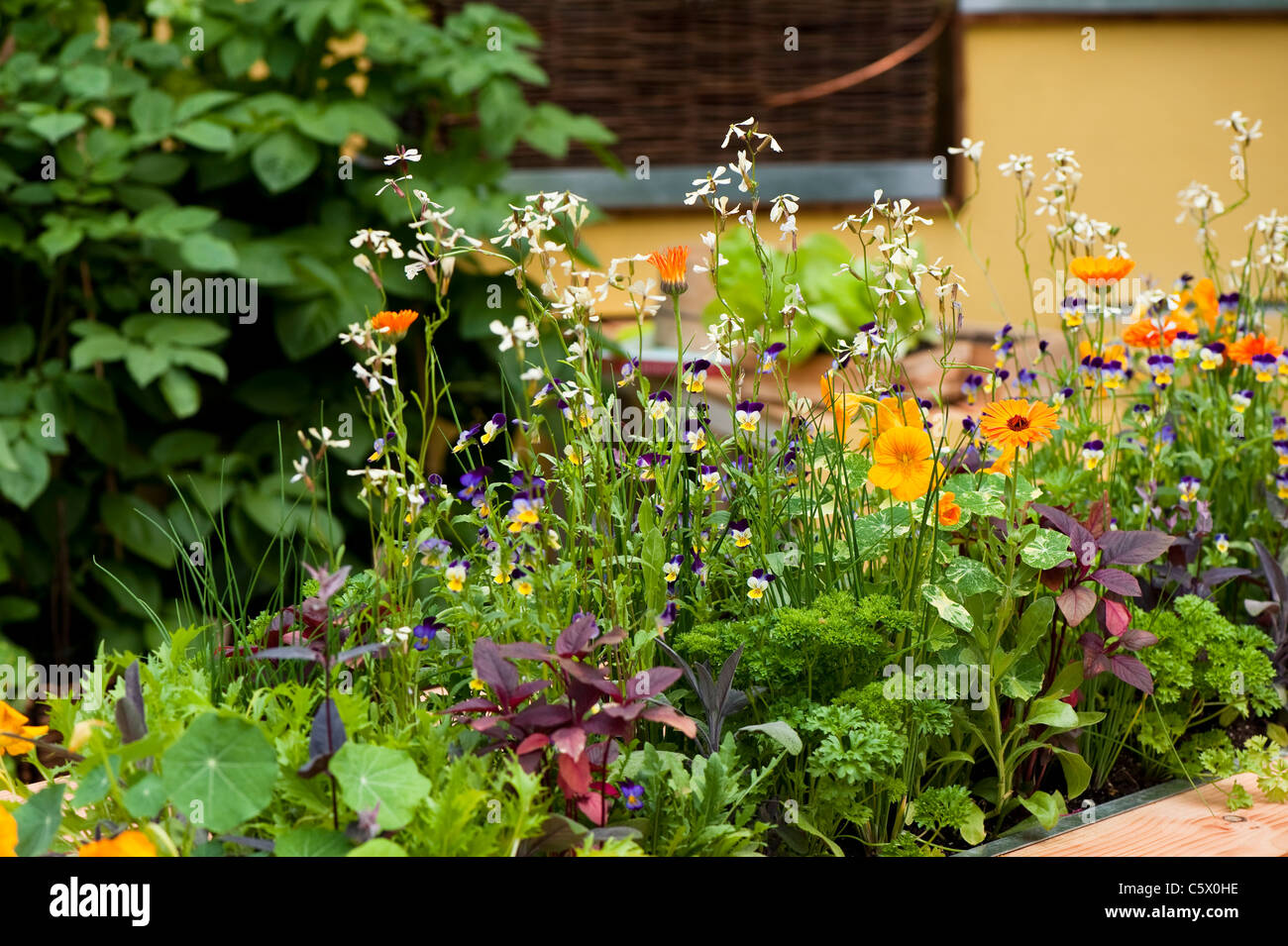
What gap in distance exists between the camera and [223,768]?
2.85ft

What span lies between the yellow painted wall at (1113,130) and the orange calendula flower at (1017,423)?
214 cm

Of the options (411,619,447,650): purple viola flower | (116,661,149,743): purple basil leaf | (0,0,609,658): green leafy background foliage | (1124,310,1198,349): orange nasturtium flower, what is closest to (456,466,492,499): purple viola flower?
(411,619,447,650): purple viola flower

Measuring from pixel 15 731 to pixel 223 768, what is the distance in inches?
16.0

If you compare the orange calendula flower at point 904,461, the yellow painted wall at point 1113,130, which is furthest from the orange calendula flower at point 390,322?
the yellow painted wall at point 1113,130

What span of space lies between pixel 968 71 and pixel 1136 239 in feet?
2.21

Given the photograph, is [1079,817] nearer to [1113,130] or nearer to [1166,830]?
[1166,830]

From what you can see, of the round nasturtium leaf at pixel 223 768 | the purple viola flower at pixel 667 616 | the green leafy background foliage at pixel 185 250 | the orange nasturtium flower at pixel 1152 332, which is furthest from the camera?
the green leafy background foliage at pixel 185 250

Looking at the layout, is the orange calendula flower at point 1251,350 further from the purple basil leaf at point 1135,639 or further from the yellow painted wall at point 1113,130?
the yellow painted wall at point 1113,130

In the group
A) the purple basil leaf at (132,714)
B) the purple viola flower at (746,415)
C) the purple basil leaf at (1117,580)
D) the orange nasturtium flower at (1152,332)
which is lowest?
the purple basil leaf at (132,714)

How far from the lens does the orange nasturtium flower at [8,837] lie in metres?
0.93

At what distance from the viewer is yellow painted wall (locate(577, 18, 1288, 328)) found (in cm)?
319

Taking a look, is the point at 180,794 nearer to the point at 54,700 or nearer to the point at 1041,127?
the point at 54,700

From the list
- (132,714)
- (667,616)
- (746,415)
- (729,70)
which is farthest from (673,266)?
(729,70)
